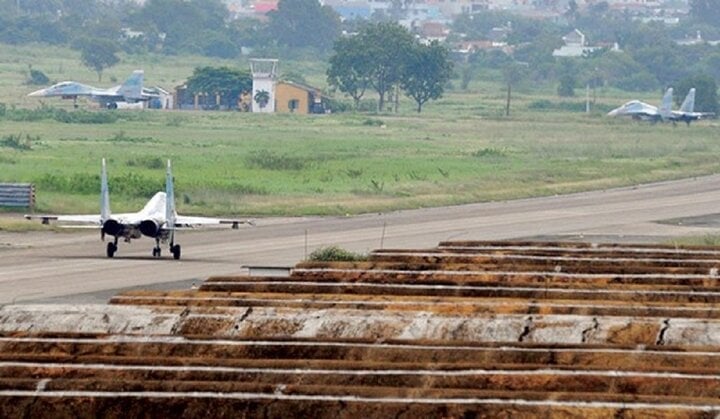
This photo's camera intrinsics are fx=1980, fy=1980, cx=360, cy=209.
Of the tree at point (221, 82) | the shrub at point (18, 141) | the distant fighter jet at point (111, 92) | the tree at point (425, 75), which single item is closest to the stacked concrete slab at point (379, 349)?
the shrub at point (18, 141)

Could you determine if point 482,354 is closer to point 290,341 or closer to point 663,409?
point 290,341

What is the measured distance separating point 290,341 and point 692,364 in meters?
4.17

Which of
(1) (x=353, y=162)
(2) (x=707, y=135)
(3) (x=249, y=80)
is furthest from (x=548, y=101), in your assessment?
(1) (x=353, y=162)

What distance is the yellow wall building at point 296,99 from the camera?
547ft

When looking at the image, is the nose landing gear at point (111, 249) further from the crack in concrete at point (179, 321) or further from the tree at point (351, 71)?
the tree at point (351, 71)

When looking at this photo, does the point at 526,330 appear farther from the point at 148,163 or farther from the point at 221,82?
the point at 221,82

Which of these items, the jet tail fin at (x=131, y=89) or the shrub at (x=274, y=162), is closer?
the shrub at (x=274, y=162)

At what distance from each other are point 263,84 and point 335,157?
61.3m

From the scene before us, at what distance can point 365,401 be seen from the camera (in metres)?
17.1

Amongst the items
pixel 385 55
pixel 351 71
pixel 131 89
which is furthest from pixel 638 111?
pixel 131 89

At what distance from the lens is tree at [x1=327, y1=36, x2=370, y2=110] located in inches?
7177

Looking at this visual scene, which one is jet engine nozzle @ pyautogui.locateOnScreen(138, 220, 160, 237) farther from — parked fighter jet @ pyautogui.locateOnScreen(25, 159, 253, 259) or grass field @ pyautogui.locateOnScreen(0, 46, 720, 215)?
grass field @ pyautogui.locateOnScreen(0, 46, 720, 215)

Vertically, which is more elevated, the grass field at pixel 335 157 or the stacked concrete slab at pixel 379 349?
the stacked concrete slab at pixel 379 349

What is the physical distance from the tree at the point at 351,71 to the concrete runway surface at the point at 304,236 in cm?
9385
